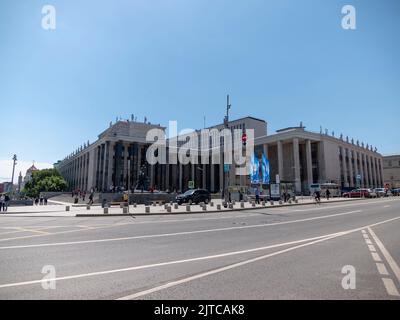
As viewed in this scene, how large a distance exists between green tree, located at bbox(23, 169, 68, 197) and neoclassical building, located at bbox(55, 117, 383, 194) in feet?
29.7

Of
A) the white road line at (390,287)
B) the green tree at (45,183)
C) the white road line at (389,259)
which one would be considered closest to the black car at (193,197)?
the white road line at (389,259)

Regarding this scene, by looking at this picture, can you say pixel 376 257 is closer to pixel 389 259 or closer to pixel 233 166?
pixel 389 259

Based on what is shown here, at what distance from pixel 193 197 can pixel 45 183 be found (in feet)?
250

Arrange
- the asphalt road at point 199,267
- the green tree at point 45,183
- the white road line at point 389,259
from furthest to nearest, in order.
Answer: the green tree at point 45,183 → the white road line at point 389,259 → the asphalt road at point 199,267

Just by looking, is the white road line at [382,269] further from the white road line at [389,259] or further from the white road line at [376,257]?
the white road line at [376,257]

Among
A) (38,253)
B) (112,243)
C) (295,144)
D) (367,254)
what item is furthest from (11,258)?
(295,144)

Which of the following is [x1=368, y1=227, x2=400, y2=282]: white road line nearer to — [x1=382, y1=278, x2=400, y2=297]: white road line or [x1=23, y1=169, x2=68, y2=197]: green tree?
[x1=382, y1=278, x2=400, y2=297]: white road line

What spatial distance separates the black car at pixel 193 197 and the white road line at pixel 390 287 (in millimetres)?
28385

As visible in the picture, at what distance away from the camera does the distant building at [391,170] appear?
121m

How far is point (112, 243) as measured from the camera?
9039mm

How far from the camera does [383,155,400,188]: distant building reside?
121 metres

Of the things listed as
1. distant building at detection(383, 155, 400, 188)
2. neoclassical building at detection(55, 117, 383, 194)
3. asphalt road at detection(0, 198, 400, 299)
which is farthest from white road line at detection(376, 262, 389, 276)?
distant building at detection(383, 155, 400, 188)

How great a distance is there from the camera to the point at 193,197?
34906 mm

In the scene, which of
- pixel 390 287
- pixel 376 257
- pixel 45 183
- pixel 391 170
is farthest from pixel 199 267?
pixel 391 170
